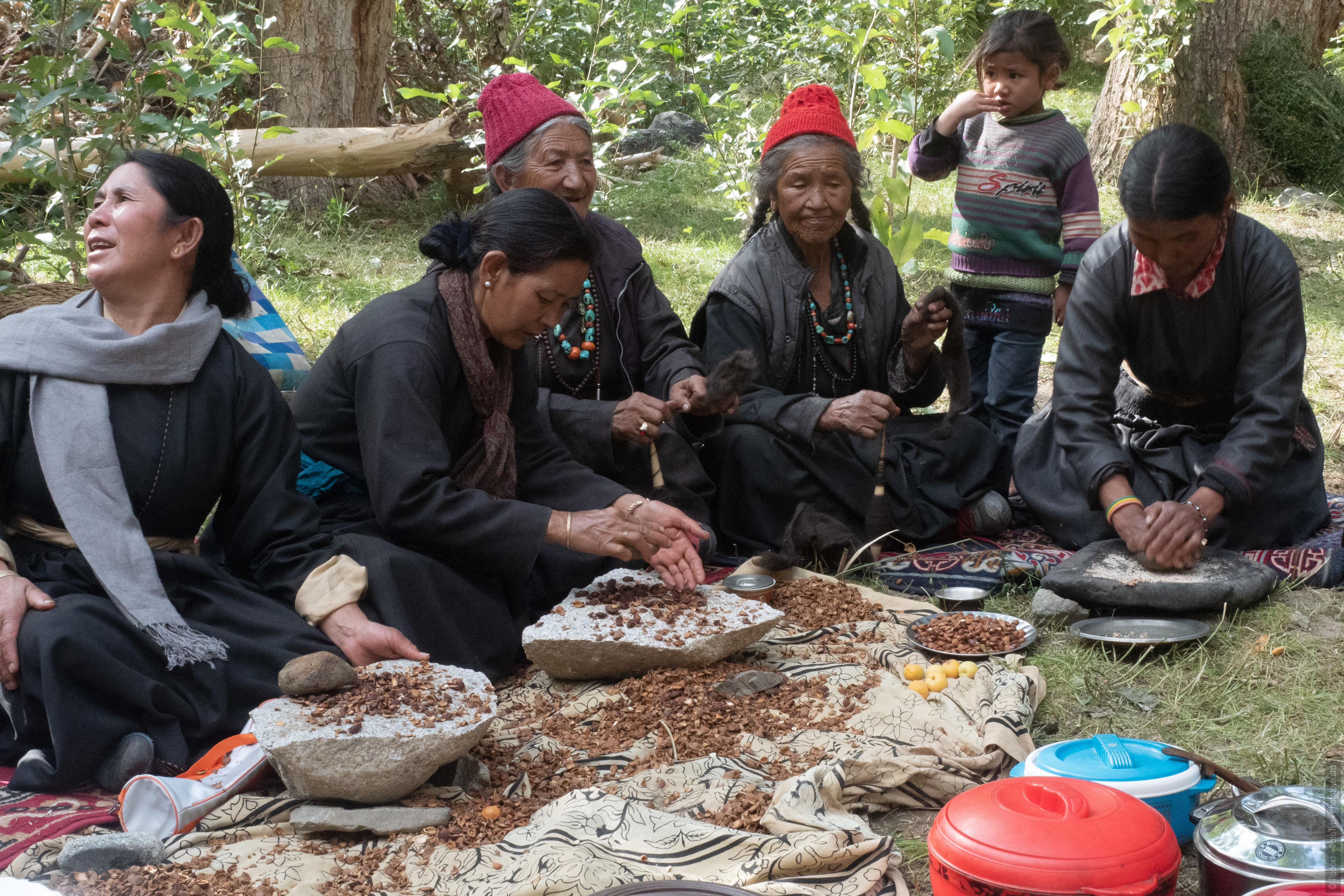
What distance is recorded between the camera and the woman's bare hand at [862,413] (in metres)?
4.03

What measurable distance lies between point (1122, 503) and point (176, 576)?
112 inches

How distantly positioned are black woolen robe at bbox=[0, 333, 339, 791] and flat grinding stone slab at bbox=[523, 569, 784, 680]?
22.3 inches

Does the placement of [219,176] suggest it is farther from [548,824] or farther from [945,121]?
[548,824]

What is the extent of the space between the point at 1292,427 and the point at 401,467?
2792mm

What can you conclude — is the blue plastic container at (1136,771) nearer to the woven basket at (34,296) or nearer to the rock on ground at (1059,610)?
the rock on ground at (1059,610)

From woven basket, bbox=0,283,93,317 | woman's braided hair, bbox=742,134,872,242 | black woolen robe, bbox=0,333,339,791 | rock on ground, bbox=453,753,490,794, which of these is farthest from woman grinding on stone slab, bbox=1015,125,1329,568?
woven basket, bbox=0,283,93,317

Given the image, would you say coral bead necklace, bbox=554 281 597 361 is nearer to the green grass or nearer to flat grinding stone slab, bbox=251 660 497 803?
the green grass

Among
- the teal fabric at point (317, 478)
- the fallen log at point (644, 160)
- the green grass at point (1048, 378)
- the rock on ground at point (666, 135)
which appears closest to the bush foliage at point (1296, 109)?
the green grass at point (1048, 378)

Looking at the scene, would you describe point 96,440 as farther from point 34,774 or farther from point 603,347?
point 603,347

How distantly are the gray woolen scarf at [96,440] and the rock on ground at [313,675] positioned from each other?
0.37 metres

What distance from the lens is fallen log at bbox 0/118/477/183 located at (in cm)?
757

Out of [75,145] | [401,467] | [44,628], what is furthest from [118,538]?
[75,145]

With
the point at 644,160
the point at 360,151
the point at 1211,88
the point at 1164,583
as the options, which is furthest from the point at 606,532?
the point at 644,160

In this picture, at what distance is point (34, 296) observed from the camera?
406 centimetres
